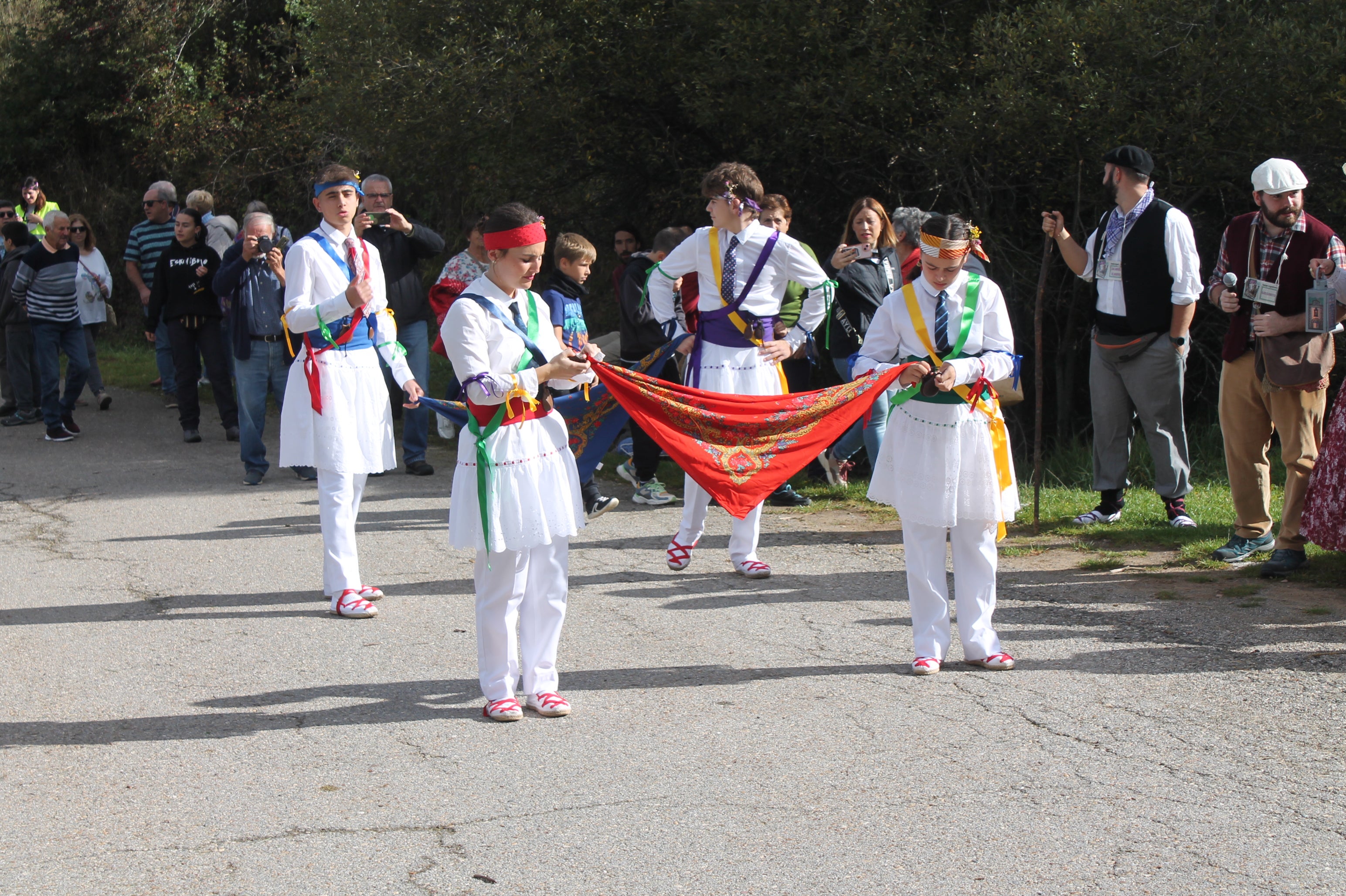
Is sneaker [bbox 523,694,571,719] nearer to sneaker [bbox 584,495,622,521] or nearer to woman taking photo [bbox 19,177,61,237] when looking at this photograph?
sneaker [bbox 584,495,622,521]

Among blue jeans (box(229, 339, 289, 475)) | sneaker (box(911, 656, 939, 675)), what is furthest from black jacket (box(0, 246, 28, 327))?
sneaker (box(911, 656, 939, 675))

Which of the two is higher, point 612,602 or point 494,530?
point 494,530

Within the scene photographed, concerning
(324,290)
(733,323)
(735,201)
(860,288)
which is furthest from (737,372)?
(860,288)

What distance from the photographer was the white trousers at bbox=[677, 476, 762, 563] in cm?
746

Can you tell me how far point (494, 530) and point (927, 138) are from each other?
6718 mm

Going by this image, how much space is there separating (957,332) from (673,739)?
6.64ft

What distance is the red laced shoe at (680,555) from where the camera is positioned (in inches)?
298

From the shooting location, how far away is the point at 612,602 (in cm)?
701

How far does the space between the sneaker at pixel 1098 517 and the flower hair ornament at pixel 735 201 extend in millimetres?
3033

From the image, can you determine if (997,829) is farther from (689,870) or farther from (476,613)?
(476,613)

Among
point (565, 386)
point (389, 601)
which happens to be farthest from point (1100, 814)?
point (389, 601)

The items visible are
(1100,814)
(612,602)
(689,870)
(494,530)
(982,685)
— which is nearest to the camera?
(689,870)

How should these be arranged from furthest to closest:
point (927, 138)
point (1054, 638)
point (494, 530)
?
point (927, 138) < point (1054, 638) < point (494, 530)

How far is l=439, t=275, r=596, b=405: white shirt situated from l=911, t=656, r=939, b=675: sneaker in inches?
71.3
